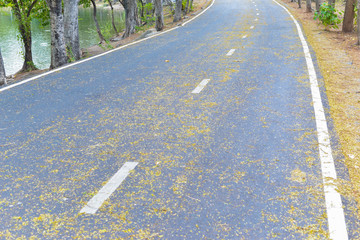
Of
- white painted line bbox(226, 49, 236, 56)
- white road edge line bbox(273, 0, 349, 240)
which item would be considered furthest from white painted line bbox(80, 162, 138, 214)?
white painted line bbox(226, 49, 236, 56)

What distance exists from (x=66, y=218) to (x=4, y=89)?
581 cm

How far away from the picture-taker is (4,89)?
8414mm

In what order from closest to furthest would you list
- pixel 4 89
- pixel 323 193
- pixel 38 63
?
pixel 323 193
pixel 4 89
pixel 38 63

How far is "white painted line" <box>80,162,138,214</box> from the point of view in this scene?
3.79 metres

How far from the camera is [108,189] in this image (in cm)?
414

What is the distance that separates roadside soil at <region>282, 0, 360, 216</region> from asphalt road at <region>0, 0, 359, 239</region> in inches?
9.3

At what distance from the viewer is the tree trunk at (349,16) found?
16.6m

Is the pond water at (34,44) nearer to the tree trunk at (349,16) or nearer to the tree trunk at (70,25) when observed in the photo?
the tree trunk at (70,25)

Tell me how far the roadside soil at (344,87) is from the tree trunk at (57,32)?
30.7 feet

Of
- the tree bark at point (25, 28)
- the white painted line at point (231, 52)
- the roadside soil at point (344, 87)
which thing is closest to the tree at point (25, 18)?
the tree bark at point (25, 28)

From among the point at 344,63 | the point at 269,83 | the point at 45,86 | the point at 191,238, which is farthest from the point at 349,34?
the point at 191,238

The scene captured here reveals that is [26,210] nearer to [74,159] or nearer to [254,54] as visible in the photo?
[74,159]

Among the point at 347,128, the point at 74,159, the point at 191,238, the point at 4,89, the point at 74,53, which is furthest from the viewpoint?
the point at 74,53

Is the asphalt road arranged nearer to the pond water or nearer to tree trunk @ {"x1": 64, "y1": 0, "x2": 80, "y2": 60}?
tree trunk @ {"x1": 64, "y1": 0, "x2": 80, "y2": 60}
